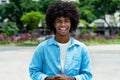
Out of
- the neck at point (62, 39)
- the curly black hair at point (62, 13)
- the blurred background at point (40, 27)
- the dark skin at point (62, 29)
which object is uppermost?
the curly black hair at point (62, 13)

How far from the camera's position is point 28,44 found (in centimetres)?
3034

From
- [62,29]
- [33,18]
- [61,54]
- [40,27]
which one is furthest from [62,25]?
[40,27]

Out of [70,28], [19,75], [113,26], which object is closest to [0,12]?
[113,26]

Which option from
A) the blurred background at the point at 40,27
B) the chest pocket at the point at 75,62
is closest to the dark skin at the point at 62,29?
the chest pocket at the point at 75,62

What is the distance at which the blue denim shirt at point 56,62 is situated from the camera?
3.18 metres

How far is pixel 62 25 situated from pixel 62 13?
0.10m

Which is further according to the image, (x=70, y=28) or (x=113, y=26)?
(x=113, y=26)

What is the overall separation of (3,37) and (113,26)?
2425cm

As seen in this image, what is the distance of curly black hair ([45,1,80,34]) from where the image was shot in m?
3.25

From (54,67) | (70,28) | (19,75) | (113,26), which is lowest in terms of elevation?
(113,26)

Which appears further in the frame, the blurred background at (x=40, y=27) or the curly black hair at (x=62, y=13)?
the blurred background at (x=40, y=27)

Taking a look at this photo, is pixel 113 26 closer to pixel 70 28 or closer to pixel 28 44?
pixel 28 44

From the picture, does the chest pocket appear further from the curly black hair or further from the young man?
the curly black hair

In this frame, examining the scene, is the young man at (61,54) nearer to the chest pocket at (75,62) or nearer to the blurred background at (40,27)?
the chest pocket at (75,62)
